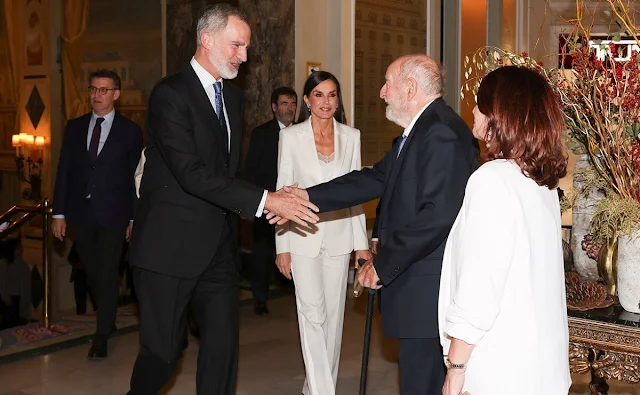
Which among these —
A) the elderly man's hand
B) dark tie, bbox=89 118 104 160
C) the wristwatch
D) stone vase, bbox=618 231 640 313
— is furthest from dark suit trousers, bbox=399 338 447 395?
dark tie, bbox=89 118 104 160

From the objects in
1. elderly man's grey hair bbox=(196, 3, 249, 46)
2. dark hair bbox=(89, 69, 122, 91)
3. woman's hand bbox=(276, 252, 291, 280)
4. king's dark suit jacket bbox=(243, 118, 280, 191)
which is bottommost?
woman's hand bbox=(276, 252, 291, 280)

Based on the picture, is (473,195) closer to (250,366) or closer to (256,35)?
(250,366)

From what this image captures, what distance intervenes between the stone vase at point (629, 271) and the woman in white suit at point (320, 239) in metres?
1.82

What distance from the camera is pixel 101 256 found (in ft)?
19.9

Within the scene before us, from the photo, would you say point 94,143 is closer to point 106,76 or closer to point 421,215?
point 106,76

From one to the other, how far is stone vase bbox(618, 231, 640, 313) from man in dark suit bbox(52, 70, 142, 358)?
365 cm

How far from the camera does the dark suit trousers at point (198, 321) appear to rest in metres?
4.05

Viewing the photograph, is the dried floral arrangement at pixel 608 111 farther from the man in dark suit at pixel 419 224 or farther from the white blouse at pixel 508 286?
the white blouse at pixel 508 286

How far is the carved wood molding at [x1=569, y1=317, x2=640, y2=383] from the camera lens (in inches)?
135

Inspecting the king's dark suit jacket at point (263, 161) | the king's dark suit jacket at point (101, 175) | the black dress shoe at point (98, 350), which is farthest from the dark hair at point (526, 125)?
the king's dark suit jacket at point (263, 161)

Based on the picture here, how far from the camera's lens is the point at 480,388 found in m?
2.67

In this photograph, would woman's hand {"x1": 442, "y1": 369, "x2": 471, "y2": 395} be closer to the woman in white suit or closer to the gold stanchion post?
the woman in white suit

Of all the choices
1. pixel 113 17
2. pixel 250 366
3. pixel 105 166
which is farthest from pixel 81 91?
pixel 250 366

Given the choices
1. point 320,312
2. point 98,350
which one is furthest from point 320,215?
point 98,350
